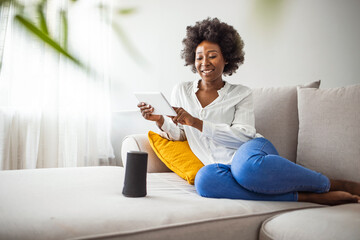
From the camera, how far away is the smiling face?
191 centimetres

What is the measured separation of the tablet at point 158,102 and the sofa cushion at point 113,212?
0.34 m

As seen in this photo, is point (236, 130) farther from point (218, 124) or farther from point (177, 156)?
point (177, 156)

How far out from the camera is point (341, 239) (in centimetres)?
99

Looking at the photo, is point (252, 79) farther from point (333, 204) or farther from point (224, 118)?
point (333, 204)

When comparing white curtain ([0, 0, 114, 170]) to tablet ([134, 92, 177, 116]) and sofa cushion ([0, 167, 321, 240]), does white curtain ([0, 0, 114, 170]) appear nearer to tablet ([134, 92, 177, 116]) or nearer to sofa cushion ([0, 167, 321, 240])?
tablet ([134, 92, 177, 116])

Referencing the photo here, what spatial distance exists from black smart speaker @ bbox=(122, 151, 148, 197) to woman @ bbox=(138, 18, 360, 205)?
268mm

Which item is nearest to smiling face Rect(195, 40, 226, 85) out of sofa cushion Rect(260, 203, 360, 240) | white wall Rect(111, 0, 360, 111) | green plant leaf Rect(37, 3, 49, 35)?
white wall Rect(111, 0, 360, 111)

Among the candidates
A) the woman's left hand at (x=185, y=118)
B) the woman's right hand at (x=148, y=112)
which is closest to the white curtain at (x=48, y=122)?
the woman's right hand at (x=148, y=112)

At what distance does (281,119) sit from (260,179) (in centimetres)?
61

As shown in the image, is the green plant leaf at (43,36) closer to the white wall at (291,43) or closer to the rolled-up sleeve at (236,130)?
the white wall at (291,43)

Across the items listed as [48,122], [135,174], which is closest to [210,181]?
[135,174]

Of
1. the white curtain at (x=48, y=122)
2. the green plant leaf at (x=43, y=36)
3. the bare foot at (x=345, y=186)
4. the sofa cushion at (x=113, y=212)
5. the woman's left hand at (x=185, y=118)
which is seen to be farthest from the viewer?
the white curtain at (x=48, y=122)

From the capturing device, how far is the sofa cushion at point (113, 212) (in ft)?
3.15

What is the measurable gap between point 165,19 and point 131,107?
2.78 feet
